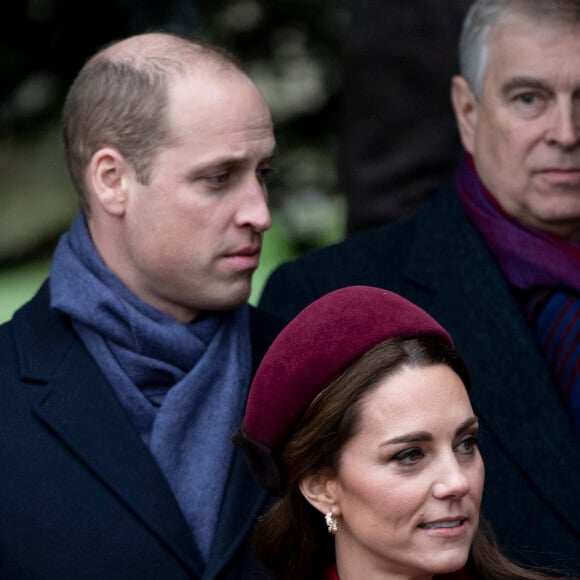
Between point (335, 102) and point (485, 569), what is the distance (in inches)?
129

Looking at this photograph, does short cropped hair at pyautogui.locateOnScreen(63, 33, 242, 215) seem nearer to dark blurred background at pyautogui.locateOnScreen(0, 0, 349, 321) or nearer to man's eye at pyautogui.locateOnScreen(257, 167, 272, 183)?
man's eye at pyautogui.locateOnScreen(257, 167, 272, 183)

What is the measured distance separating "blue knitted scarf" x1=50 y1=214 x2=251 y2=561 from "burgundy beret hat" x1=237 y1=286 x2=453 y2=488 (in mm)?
404

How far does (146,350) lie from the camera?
13.1 ft

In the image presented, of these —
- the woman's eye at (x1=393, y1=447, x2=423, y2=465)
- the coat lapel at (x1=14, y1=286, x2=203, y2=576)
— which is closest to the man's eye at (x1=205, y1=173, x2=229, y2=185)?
the coat lapel at (x1=14, y1=286, x2=203, y2=576)

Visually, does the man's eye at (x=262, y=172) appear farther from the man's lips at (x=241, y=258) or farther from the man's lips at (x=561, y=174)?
the man's lips at (x=561, y=174)

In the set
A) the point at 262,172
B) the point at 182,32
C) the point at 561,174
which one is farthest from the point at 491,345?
the point at 182,32

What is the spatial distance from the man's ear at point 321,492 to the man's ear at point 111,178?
2.87 feet

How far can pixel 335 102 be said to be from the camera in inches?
262

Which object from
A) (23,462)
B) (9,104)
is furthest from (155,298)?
(9,104)

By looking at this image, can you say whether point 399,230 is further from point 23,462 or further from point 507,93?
point 23,462

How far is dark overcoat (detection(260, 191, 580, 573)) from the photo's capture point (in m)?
4.41

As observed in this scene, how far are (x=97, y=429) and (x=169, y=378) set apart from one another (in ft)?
0.70

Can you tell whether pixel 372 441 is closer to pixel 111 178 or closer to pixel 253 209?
pixel 253 209

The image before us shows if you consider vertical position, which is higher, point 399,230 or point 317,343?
point 317,343
